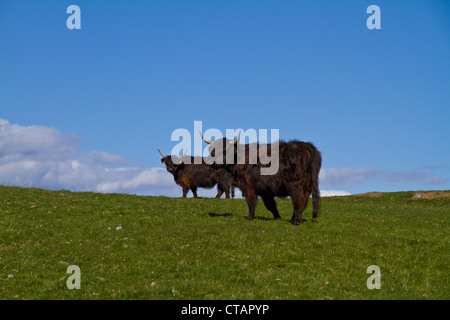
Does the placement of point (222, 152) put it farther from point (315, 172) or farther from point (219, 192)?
point (219, 192)

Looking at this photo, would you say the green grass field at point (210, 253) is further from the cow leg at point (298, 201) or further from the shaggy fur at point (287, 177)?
the shaggy fur at point (287, 177)

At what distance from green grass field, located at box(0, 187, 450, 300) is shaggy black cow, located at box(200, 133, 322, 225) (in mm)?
1117

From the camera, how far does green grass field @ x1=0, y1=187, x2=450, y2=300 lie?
11.4 m

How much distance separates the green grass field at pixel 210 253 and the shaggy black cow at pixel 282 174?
3.66 ft

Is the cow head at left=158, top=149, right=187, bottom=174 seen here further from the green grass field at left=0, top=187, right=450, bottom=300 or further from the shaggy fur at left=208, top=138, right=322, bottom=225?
the shaggy fur at left=208, top=138, right=322, bottom=225

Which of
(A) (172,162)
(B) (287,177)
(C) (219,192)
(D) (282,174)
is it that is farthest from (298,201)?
(A) (172,162)

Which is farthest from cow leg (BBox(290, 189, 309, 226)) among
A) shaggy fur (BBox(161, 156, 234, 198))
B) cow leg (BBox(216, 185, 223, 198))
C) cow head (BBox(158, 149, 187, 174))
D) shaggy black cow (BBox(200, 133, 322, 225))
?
cow head (BBox(158, 149, 187, 174))

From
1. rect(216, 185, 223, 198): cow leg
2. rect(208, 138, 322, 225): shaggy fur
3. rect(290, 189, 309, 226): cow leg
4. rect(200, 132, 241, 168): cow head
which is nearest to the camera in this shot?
rect(290, 189, 309, 226): cow leg

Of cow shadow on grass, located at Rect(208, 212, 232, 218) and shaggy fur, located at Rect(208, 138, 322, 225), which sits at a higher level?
shaggy fur, located at Rect(208, 138, 322, 225)

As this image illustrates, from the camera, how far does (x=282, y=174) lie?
19078 millimetres
